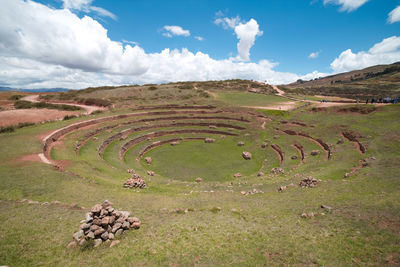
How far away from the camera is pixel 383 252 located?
25.5 feet

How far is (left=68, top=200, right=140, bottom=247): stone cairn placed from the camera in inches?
358

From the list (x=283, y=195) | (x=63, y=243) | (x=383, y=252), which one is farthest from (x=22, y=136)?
(x=383, y=252)

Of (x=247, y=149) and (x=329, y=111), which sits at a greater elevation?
(x=329, y=111)

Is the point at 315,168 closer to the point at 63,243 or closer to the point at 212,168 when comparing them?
the point at 212,168

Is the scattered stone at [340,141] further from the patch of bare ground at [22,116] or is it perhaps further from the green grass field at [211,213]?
the patch of bare ground at [22,116]

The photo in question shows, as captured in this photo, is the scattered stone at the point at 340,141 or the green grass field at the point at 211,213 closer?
the green grass field at the point at 211,213

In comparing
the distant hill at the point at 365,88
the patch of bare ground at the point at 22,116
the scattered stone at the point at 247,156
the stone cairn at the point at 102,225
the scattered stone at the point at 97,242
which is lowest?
the scattered stone at the point at 247,156

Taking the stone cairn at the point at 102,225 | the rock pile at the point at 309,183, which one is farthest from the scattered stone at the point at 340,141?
the stone cairn at the point at 102,225

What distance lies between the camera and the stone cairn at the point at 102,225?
910 cm

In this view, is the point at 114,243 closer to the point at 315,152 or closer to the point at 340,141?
the point at 315,152

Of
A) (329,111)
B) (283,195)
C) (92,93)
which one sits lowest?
(283,195)

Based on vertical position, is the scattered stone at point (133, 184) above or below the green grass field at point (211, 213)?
below

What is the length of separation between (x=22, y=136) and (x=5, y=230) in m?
23.9

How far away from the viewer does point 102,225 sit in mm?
9562
